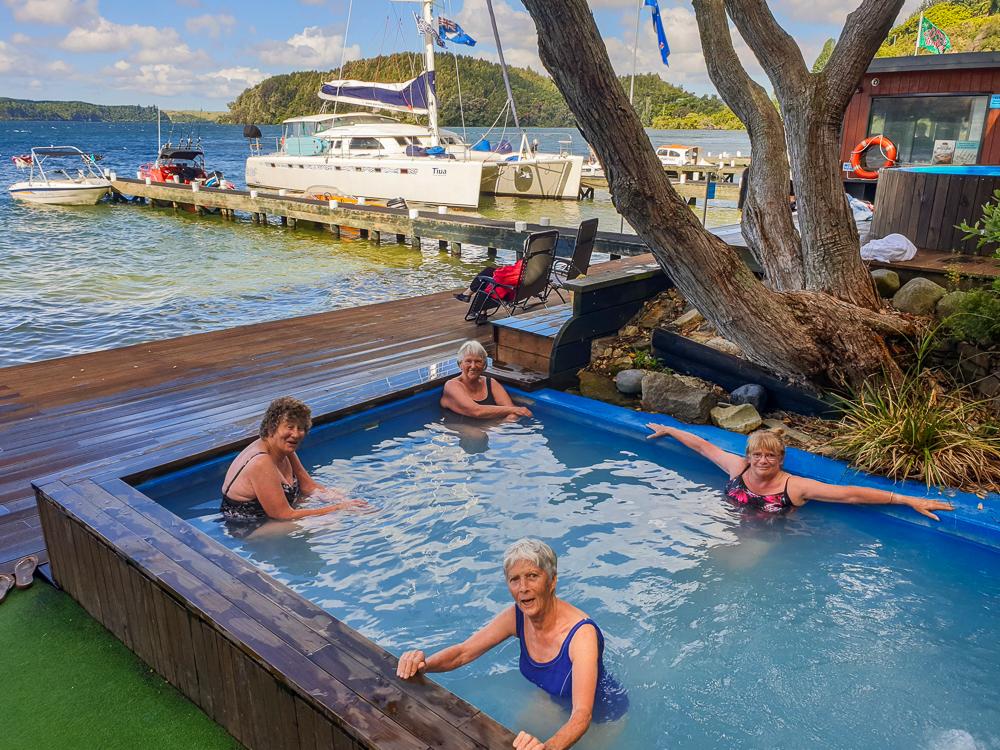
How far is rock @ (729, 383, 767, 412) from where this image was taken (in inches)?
229

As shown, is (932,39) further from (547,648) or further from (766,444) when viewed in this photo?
(547,648)

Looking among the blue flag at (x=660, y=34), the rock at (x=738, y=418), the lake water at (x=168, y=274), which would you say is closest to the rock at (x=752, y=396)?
the rock at (x=738, y=418)

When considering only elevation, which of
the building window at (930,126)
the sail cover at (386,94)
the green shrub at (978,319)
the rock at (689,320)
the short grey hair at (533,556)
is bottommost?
the rock at (689,320)

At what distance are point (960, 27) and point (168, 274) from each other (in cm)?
5237

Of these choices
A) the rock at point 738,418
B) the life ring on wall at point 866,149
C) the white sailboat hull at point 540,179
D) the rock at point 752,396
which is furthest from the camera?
the white sailboat hull at point 540,179

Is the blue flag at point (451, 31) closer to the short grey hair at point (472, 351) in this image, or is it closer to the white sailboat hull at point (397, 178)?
the white sailboat hull at point (397, 178)

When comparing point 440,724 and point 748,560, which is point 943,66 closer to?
point 748,560

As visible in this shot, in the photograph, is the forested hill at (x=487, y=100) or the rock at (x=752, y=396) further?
the forested hill at (x=487, y=100)

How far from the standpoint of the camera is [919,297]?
6043mm

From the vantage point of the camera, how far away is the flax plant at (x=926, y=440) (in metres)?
4.69

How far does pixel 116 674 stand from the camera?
3.12 m

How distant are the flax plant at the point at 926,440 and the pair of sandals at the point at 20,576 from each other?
4.69 meters

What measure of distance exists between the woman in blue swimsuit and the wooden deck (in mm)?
2369

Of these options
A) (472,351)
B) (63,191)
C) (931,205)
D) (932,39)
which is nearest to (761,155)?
(931,205)
